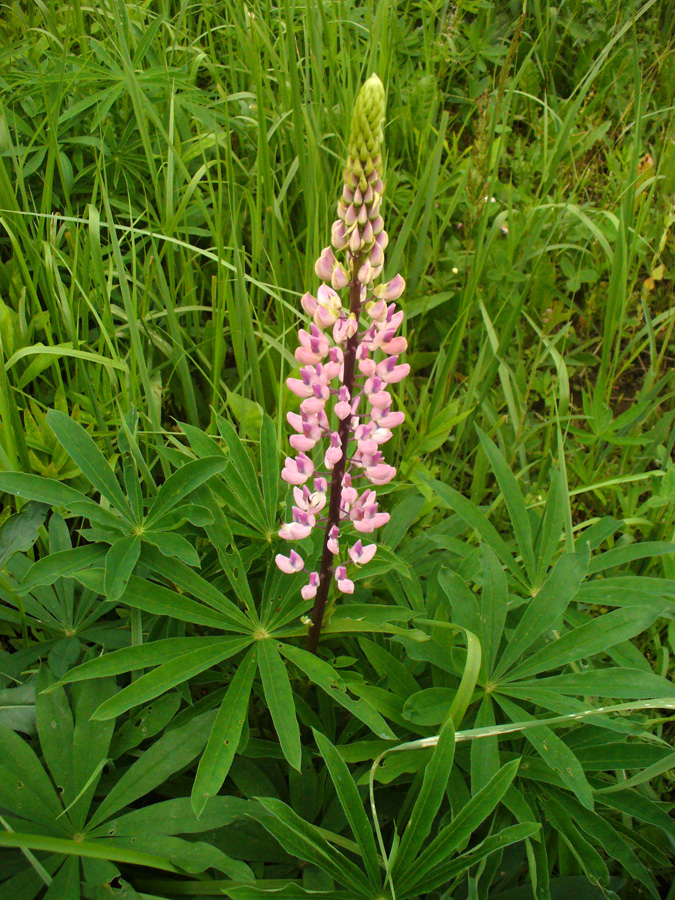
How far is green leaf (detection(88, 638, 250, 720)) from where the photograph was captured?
133 cm

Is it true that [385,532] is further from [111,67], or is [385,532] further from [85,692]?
[111,67]

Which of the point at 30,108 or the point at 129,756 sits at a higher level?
the point at 30,108

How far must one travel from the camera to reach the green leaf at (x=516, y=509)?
175 cm

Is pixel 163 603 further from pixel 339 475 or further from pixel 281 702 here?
pixel 339 475

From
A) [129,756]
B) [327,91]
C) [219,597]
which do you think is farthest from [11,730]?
[327,91]

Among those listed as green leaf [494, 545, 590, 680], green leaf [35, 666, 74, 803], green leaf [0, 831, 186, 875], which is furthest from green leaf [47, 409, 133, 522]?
green leaf [494, 545, 590, 680]

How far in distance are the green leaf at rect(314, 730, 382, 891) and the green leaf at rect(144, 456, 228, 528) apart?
604 millimetres

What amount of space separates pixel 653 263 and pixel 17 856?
9.86 feet

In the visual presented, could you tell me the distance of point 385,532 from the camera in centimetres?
187

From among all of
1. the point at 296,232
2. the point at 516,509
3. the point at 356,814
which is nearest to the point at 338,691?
the point at 356,814

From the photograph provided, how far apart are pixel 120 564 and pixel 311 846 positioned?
0.66 metres

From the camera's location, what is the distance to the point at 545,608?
1552 millimetres

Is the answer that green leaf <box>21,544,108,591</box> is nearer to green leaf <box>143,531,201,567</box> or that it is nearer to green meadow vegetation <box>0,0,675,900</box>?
green meadow vegetation <box>0,0,675,900</box>

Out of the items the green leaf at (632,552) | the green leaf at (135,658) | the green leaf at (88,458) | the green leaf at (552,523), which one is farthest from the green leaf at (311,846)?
the green leaf at (632,552)
